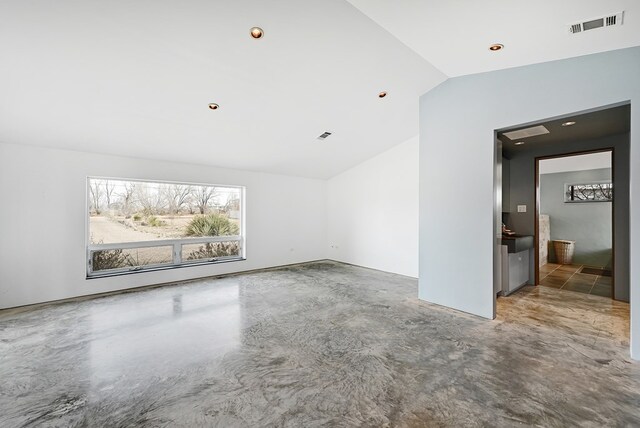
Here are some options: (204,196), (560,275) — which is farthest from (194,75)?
(560,275)

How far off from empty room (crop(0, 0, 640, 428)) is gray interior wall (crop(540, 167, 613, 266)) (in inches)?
29.7

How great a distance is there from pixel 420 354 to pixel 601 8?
3175 millimetres

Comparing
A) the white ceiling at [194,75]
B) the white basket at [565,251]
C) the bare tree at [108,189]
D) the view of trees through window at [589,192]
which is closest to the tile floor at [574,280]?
the white basket at [565,251]

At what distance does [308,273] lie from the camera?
6.08m

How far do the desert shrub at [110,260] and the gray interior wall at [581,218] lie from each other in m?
10.0

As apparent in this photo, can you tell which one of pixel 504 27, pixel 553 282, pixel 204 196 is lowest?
pixel 553 282

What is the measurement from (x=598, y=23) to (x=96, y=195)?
669 cm

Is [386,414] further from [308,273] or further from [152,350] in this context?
[308,273]

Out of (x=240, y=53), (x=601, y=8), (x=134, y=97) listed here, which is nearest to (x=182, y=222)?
(x=134, y=97)

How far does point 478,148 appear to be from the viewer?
351cm

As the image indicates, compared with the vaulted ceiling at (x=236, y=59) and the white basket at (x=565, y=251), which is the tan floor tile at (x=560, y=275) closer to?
the white basket at (x=565, y=251)

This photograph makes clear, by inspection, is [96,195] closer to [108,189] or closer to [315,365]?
[108,189]

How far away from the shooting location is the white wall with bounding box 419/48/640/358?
2.51 metres

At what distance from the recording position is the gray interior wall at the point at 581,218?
654cm
